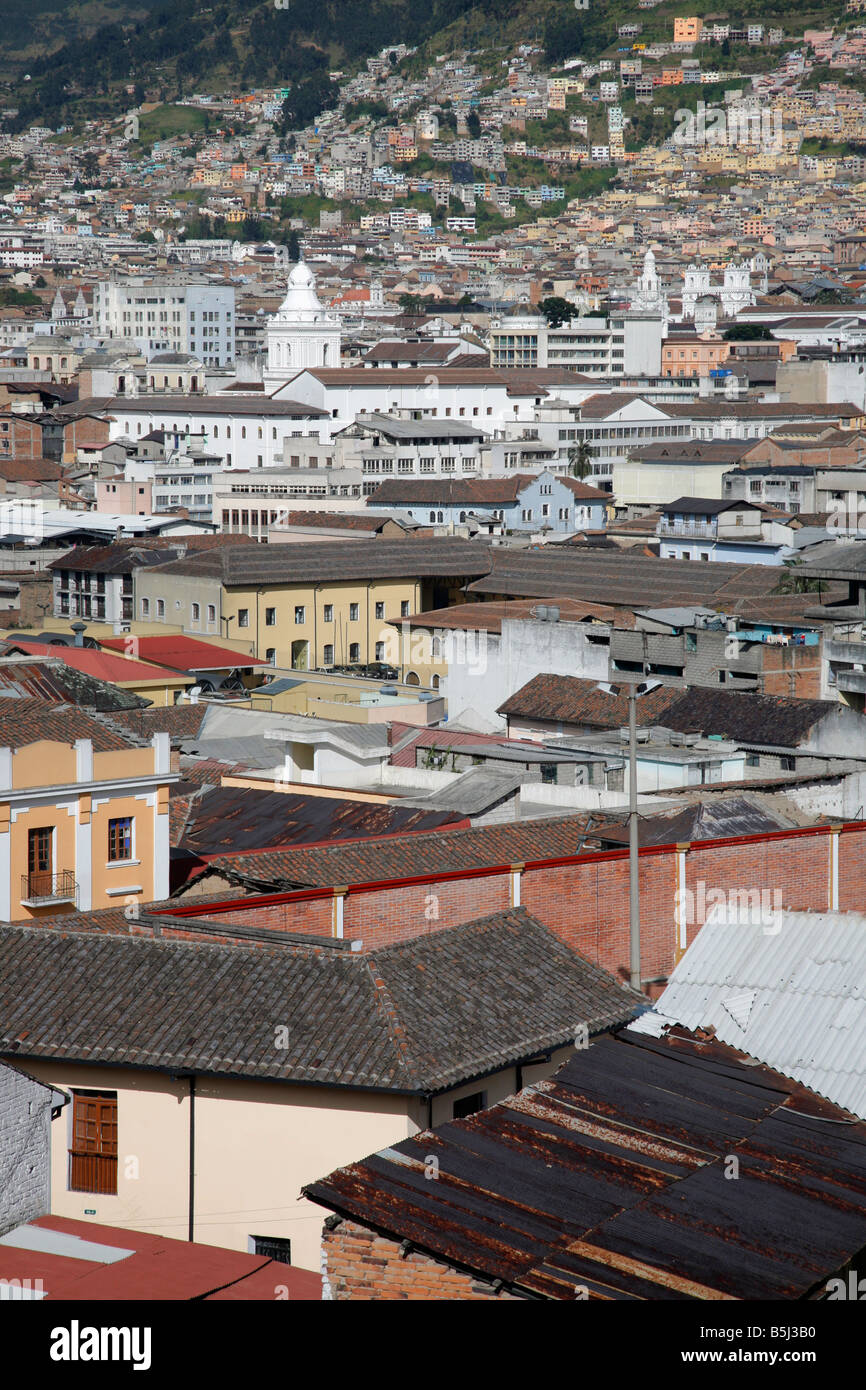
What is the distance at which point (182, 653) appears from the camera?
108 feet

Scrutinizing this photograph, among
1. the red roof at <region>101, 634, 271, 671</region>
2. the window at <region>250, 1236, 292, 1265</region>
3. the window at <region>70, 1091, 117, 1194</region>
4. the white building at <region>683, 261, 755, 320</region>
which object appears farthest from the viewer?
the white building at <region>683, 261, 755, 320</region>

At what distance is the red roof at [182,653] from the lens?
105ft

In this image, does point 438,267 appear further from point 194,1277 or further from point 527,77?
point 194,1277

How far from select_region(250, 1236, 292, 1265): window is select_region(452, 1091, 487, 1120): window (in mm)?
1074

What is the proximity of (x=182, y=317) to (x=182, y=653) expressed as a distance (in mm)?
83458

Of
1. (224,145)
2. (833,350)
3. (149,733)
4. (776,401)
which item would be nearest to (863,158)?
(224,145)

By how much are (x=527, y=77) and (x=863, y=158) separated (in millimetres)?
37649

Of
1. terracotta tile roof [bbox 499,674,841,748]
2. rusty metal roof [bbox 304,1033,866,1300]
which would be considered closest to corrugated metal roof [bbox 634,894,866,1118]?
rusty metal roof [bbox 304,1033,866,1300]

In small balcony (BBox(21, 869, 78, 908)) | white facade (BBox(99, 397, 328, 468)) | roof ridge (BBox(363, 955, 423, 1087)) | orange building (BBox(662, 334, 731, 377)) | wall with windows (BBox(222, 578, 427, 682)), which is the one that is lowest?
wall with windows (BBox(222, 578, 427, 682))

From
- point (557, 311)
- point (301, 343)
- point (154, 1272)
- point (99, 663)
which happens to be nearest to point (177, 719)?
point (99, 663)

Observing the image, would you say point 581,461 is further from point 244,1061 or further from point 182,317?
point 244,1061

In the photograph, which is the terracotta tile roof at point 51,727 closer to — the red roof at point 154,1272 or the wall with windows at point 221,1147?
the wall with windows at point 221,1147

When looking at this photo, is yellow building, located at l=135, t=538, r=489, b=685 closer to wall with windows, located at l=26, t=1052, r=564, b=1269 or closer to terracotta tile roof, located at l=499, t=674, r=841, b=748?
terracotta tile roof, located at l=499, t=674, r=841, b=748

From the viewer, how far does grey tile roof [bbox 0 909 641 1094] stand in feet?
32.4
